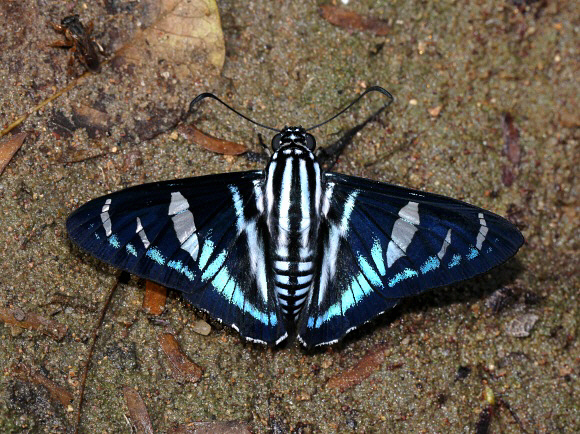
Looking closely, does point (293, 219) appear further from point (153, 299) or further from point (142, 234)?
point (153, 299)

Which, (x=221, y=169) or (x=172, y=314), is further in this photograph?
(x=221, y=169)

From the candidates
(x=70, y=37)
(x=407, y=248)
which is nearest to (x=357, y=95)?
(x=407, y=248)

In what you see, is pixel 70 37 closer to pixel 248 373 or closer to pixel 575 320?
pixel 248 373

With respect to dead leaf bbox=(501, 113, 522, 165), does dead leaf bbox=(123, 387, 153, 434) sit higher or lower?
lower

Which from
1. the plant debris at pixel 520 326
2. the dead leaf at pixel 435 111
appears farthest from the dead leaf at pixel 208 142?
the plant debris at pixel 520 326

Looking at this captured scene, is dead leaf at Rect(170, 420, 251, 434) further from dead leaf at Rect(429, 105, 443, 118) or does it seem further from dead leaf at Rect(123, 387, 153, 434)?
dead leaf at Rect(429, 105, 443, 118)

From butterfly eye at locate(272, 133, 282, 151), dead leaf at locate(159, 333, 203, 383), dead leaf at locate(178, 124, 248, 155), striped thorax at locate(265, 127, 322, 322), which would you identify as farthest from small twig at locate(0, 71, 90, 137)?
dead leaf at locate(159, 333, 203, 383)
